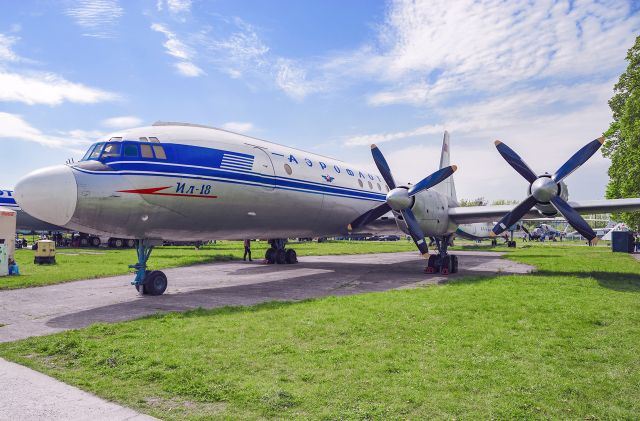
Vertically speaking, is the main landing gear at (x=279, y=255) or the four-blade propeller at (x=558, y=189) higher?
the four-blade propeller at (x=558, y=189)

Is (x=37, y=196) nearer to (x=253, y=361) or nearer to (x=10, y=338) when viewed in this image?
(x=10, y=338)

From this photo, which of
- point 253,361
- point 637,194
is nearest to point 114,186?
A: point 253,361

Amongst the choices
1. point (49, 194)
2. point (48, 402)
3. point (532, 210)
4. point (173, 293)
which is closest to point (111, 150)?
point (49, 194)

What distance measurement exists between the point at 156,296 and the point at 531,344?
33.9 feet

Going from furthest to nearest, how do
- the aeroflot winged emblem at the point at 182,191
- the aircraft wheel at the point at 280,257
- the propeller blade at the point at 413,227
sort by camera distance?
the aircraft wheel at the point at 280,257 → the propeller blade at the point at 413,227 → the aeroflot winged emblem at the point at 182,191

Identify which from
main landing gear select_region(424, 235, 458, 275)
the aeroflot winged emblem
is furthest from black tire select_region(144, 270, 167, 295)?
main landing gear select_region(424, 235, 458, 275)

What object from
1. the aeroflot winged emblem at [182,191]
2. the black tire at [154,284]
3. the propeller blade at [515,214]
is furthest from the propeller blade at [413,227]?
the black tire at [154,284]

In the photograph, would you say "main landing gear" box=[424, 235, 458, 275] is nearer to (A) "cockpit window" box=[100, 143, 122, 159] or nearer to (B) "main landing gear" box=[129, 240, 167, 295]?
(B) "main landing gear" box=[129, 240, 167, 295]

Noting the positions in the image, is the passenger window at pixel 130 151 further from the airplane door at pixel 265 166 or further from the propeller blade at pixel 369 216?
the propeller blade at pixel 369 216

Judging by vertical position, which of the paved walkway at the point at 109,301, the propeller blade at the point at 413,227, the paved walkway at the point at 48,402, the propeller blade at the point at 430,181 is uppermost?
the propeller blade at the point at 430,181

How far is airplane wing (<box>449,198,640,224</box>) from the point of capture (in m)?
17.3

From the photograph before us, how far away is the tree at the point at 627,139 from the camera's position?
1315 inches

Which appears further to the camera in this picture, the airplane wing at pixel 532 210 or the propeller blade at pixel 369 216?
the propeller blade at pixel 369 216

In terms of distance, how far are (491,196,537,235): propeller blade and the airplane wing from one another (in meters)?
1.68
